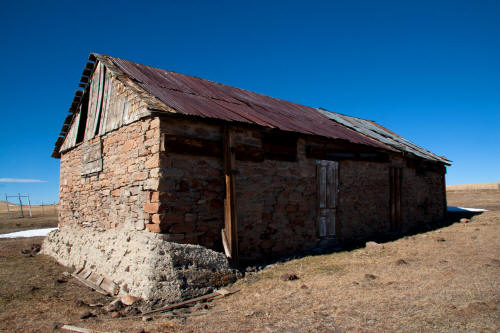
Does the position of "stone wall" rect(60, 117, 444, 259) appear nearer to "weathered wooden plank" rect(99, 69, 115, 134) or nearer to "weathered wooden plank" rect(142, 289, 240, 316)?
"weathered wooden plank" rect(99, 69, 115, 134)

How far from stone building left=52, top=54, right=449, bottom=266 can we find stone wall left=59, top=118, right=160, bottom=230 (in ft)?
0.08

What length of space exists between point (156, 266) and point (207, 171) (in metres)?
2.08

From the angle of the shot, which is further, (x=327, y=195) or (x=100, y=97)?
(x=327, y=195)

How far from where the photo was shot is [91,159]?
866cm

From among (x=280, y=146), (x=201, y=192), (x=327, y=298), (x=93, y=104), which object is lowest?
(x=327, y=298)

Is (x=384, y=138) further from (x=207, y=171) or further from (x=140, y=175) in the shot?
(x=140, y=175)

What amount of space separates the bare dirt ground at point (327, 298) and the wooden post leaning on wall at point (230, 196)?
0.66m

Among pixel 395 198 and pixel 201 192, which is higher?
→ pixel 201 192

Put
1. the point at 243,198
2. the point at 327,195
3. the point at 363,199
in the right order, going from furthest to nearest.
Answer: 1. the point at 363,199
2. the point at 327,195
3. the point at 243,198

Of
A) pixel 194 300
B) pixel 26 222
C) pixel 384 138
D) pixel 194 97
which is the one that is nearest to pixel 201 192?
pixel 194 300

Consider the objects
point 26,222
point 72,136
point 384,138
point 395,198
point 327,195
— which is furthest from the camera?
point 26,222

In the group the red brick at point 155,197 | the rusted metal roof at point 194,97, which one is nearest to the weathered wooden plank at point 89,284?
the red brick at point 155,197

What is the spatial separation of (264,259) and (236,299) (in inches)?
83.5

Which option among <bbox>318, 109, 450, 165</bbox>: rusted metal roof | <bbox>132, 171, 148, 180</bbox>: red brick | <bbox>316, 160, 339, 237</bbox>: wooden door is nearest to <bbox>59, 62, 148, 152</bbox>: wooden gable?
<bbox>132, 171, 148, 180</bbox>: red brick
